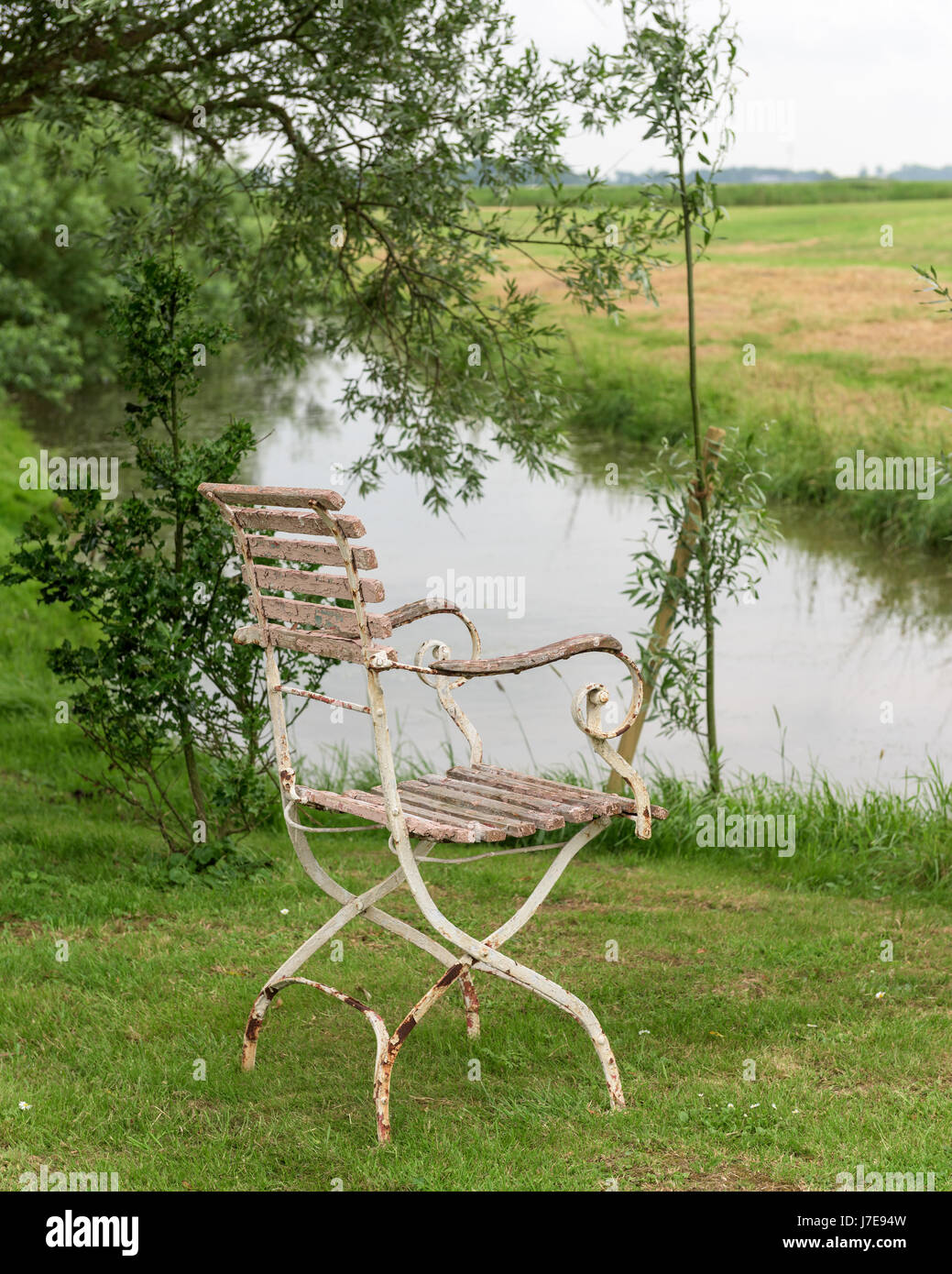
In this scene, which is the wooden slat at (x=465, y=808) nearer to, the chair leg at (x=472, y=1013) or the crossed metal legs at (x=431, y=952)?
the crossed metal legs at (x=431, y=952)

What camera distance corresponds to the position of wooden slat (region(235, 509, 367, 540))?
3211mm

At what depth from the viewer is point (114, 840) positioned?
6031mm

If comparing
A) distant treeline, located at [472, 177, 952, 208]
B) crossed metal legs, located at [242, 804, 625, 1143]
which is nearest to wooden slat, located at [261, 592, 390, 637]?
crossed metal legs, located at [242, 804, 625, 1143]

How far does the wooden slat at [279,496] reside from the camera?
3.27 m

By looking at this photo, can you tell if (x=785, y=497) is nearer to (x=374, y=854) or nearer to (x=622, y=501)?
(x=622, y=501)

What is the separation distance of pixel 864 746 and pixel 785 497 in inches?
310

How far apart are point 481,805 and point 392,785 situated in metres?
0.33

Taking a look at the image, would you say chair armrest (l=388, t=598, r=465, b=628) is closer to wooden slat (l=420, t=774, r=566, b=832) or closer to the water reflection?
wooden slat (l=420, t=774, r=566, b=832)

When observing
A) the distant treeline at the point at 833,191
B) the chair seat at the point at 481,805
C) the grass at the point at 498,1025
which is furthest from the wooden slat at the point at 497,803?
the distant treeline at the point at 833,191

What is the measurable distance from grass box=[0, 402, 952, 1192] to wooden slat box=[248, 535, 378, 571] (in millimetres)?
1455

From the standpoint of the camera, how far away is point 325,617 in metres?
3.43

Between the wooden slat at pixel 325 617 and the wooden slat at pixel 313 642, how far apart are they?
3 cm

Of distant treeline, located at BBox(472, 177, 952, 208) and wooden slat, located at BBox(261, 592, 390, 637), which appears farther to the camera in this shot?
distant treeline, located at BBox(472, 177, 952, 208)

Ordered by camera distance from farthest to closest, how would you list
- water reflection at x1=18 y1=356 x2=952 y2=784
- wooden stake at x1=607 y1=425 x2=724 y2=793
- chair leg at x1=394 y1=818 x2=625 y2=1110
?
water reflection at x1=18 y1=356 x2=952 y2=784
wooden stake at x1=607 y1=425 x2=724 y2=793
chair leg at x1=394 y1=818 x2=625 y2=1110
